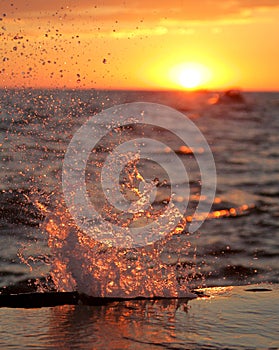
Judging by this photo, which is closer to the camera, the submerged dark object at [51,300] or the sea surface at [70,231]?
the submerged dark object at [51,300]

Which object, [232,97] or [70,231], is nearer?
[70,231]

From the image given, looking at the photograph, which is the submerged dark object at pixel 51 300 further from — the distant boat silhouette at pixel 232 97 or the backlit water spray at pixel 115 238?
the distant boat silhouette at pixel 232 97

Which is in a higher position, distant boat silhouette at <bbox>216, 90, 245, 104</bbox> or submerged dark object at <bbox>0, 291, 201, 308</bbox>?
distant boat silhouette at <bbox>216, 90, 245, 104</bbox>

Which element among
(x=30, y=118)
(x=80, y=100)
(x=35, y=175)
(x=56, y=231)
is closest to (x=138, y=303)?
(x=56, y=231)

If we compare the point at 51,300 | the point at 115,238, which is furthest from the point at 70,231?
the point at 51,300

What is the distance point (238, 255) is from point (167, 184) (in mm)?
7272

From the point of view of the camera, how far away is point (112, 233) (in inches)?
344

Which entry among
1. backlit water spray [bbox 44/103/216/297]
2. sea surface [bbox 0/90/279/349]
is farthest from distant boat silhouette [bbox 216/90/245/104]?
backlit water spray [bbox 44/103/216/297]

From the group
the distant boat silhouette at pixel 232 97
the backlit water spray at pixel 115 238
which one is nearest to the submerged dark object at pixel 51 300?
the backlit water spray at pixel 115 238

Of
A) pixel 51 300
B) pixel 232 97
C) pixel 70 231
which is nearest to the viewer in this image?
pixel 51 300

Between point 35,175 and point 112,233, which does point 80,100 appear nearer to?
point 112,233

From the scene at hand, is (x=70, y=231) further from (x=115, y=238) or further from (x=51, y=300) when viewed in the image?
(x=51, y=300)

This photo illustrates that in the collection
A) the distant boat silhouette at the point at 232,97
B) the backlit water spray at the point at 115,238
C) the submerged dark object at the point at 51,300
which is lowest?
the submerged dark object at the point at 51,300

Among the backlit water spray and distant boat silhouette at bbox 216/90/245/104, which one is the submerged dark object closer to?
the backlit water spray
